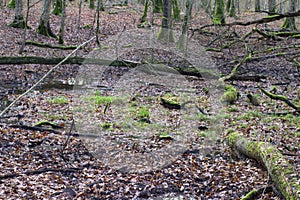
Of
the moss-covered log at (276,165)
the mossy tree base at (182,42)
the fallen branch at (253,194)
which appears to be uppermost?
the mossy tree base at (182,42)

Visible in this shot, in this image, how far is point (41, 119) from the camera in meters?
10.7

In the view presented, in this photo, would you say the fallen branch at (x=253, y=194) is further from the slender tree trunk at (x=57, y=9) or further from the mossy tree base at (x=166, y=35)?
the slender tree trunk at (x=57, y=9)

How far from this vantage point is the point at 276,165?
246 inches

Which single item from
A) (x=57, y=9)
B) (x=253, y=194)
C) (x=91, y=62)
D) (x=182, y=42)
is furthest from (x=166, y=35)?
(x=253, y=194)

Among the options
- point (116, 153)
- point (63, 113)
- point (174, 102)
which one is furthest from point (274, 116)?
point (63, 113)

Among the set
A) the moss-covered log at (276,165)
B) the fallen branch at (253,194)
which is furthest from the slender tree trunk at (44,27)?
the fallen branch at (253,194)

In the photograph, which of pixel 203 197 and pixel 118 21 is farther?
pixel 118 21

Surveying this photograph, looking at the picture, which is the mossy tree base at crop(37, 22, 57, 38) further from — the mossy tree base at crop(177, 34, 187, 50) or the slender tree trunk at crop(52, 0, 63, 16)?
the mossy tree base at crop(177, 34, 187, 50)

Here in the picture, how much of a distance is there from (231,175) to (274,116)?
436 centimetres

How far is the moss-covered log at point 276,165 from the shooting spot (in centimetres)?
547

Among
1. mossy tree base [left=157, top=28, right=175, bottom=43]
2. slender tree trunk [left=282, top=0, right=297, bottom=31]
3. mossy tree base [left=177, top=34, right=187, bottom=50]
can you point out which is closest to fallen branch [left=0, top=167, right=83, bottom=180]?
mossy tree base [left=177, top=34, right=187, bottom=50]

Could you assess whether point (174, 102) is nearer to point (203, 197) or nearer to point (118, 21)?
point (203, 197)

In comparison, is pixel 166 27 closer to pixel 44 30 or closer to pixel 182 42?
pixel 182 42

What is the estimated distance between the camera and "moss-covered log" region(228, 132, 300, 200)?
5473 millimetres
